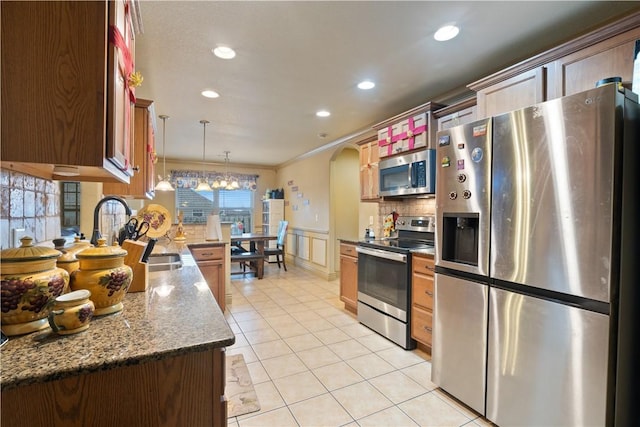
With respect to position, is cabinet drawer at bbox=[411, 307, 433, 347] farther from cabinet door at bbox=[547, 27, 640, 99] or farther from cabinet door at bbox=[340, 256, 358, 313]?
cabinet door at bbox=[547, 27, 640, 99]

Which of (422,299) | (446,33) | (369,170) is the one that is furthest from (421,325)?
(446,33)

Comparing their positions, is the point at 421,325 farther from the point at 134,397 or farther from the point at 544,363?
the point at 134,397

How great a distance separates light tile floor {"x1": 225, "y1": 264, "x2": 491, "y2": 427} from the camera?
185 centimetres

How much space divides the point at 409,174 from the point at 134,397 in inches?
108

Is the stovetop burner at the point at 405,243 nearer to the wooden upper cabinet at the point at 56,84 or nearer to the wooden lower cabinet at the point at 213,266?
the wooden lower cabinet at the point at 213,266

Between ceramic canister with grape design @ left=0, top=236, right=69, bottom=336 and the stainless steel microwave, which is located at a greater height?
the stainless steel microwave

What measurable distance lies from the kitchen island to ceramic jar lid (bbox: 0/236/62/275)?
20cm

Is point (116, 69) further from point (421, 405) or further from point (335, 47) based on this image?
point (421, 405)

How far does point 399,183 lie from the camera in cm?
318

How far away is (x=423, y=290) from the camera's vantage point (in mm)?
2543

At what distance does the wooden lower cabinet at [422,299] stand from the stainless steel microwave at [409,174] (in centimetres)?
71

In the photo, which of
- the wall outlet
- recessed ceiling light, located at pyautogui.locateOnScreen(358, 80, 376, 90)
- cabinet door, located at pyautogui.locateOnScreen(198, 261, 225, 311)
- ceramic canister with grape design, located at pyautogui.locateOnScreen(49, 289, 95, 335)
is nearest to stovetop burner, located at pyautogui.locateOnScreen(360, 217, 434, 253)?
recessed ceiling light, located at pyautogui.locateOnScreen(358, 80, 376, 90)

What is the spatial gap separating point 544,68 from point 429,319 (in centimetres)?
194

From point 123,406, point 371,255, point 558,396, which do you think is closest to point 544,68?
point 558,396
